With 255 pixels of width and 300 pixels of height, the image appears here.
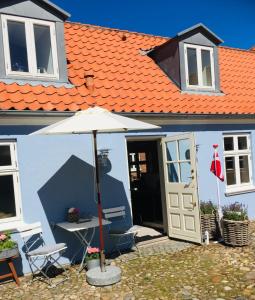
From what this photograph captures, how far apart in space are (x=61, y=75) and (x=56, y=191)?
273 cm

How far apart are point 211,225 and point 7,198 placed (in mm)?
4667

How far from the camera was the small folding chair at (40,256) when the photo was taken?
6.20 meters

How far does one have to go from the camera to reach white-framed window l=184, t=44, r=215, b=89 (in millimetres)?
10156

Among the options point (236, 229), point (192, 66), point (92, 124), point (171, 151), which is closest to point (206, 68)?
point (192, 66)

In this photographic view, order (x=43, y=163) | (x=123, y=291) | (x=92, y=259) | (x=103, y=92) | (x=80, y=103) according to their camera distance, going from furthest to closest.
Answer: (x=103, y=92) → (x=80, y=103) → (x=43, y=163) → (x=92, y=259) → (x=123, y=291)

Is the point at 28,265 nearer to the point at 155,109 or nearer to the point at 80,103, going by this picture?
the point at 80,103

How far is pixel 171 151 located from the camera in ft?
28.0

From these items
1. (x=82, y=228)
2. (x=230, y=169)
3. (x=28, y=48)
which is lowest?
(x=82, y=228)

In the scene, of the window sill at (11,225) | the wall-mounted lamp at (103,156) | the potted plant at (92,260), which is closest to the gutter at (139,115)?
the wall-mounted lamp at (103,156)

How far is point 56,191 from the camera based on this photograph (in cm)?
712

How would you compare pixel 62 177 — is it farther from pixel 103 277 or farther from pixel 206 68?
pixel 206 68

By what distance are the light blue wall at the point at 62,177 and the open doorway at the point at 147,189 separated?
2.73m

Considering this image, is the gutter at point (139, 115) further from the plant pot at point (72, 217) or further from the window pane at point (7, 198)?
the plant pot at point (72, 217)

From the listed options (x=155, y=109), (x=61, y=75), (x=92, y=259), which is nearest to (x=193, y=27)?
(x=155, y=109)
